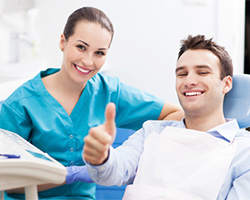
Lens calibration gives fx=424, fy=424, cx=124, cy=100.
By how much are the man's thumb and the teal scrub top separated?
71 centimetres

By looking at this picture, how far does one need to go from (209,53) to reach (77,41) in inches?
19.3

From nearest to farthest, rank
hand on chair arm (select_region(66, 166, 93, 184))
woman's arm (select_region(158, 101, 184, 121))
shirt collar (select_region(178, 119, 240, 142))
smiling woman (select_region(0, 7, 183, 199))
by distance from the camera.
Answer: shirt collar (select_region(178, 119, 240, 142)) < hand on chair arm (select_region(66, 166, 93, 184)) < smiling woman (select_region(0, 7, 183, 199)) < woman's arm (select_region(158, 101, 184, 121))

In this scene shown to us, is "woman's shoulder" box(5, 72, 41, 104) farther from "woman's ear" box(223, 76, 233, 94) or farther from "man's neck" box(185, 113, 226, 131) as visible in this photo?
"woman's ear" box(223, 76, 233, 94)

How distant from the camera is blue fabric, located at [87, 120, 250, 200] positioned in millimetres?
1204

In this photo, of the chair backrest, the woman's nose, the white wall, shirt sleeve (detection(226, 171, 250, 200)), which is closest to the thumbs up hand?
shirt sleeve (detection(226, 171, 250, 200))

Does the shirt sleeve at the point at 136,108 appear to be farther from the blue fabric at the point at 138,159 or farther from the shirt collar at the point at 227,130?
the shirt collar at the point at 227,130

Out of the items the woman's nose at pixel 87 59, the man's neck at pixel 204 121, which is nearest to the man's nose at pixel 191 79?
the man's neck at pixel 204 121

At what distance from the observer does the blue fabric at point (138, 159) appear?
1204mm

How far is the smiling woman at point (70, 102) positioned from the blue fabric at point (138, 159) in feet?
0.75

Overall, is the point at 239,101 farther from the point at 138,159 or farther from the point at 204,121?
the point at 138,159

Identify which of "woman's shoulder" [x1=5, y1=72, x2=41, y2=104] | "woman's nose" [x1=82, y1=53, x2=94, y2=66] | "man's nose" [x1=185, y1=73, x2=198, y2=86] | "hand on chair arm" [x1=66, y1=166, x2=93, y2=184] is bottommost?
"hand on chair arm" [x1=66, y1=166, x2=93, y2=184]

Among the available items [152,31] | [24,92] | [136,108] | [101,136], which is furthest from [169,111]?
[152,31]

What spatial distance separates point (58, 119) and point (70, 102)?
93 millimetres

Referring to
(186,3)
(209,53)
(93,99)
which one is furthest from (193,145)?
(186,3)
